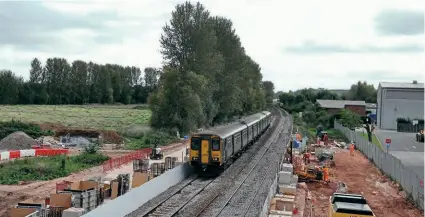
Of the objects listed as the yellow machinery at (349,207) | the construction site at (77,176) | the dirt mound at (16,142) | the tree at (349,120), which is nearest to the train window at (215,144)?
the construction site at (77,176)

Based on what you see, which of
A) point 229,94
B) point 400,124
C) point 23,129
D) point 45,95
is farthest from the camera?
point 45,95

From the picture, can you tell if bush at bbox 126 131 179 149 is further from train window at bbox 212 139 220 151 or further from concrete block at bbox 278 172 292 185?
concrete block at bbox 278 172 292 185

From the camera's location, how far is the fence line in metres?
22.4

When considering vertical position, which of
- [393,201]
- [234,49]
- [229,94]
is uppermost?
[234,49]

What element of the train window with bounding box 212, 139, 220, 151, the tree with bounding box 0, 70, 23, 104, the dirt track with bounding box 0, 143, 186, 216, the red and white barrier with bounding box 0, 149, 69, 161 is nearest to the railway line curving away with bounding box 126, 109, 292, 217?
the train window with bounding box 212, 139, 220, 151

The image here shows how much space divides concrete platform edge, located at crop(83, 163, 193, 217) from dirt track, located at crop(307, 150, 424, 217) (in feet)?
22.9

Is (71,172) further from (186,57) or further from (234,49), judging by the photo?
(234,49)

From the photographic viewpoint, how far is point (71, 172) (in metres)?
29.3

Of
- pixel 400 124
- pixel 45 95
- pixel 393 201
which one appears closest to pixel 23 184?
pixel 393 201

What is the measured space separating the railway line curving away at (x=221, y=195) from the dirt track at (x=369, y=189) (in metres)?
2.66

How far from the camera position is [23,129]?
46406 mm

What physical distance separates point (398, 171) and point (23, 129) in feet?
112

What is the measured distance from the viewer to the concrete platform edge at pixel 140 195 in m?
16.6

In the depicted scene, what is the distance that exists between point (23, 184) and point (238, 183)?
1144cm
